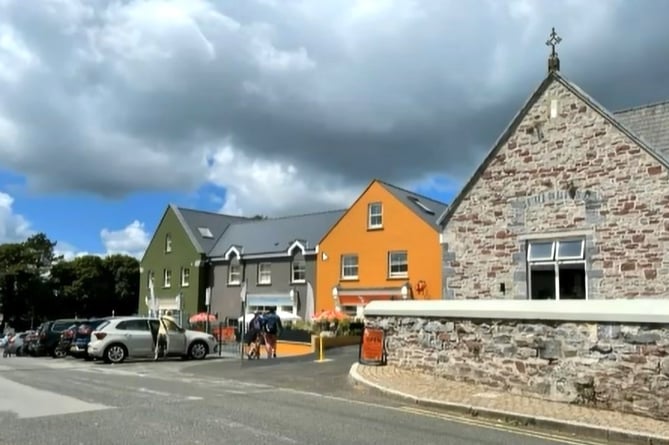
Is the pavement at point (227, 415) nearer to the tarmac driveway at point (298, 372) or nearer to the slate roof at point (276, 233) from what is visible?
the tarmac driveway at point (298, 372)

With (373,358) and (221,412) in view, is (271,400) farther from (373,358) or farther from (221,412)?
(373,358)

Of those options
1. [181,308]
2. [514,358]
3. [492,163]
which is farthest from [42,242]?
[514,358]

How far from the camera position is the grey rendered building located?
139 feet

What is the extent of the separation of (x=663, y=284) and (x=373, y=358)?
24.2 ft

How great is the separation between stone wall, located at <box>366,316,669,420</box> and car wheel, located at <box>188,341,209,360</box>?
476 inches

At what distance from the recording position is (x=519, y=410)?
10.7 m

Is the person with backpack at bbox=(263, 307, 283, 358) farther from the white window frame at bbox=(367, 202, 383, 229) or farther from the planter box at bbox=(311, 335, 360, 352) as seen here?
the white window frame at bbox=(367, 202, 383, 229)

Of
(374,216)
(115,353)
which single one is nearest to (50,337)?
(115,353)

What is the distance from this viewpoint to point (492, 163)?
65.5ft

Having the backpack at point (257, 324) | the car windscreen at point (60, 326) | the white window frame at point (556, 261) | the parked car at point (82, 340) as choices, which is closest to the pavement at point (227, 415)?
the backpack at point (257, 324)

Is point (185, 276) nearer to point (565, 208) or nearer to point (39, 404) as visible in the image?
point (565, 208)

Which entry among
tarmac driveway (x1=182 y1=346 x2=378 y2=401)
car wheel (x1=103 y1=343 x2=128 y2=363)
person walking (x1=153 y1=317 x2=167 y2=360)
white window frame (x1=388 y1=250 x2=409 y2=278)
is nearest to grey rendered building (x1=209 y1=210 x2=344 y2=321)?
white window frame (x1=388 y1=250 x2=409 y2=278)

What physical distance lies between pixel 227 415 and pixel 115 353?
49.0 feet

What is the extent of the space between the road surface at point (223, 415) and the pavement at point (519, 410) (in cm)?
44
